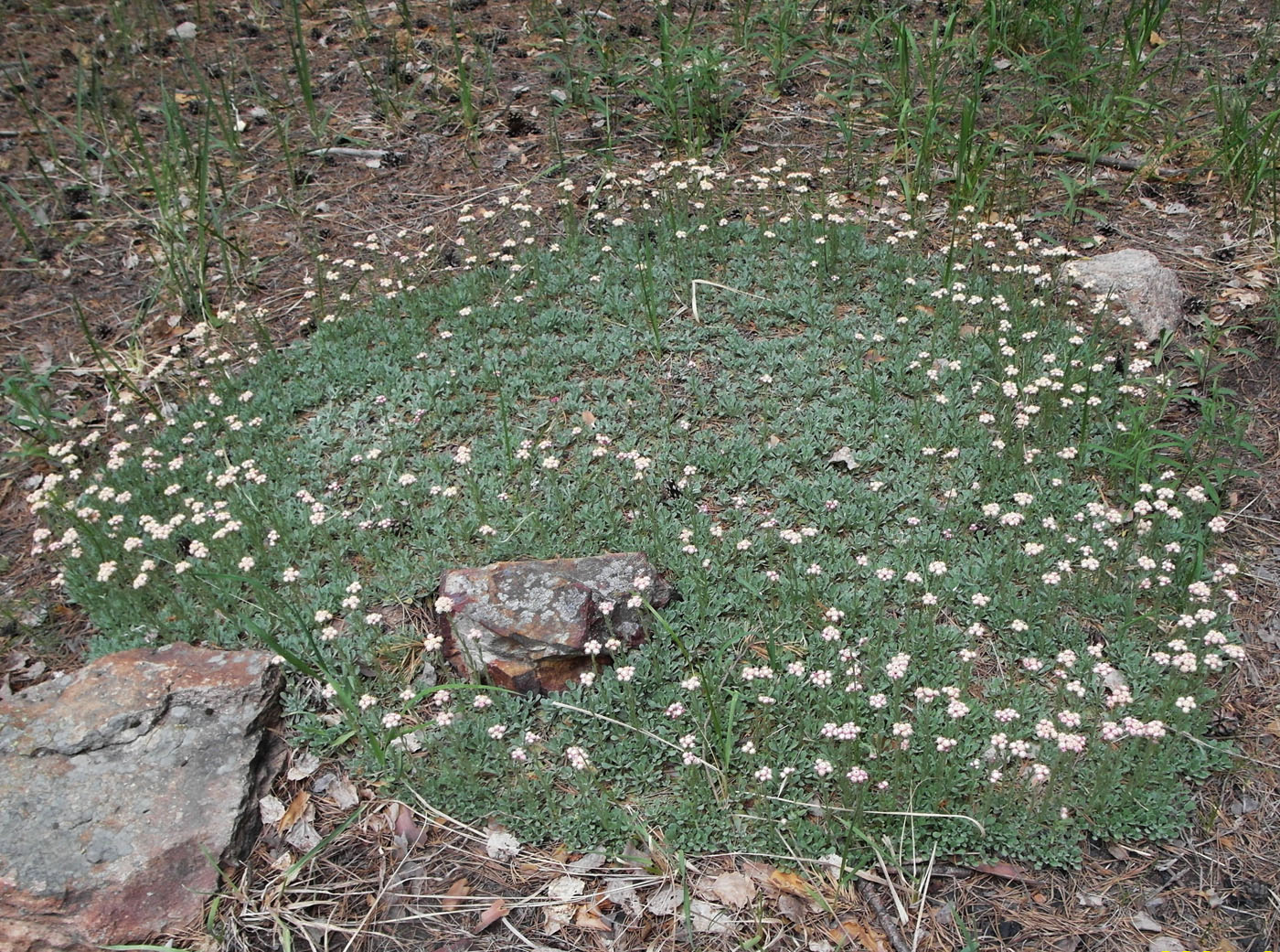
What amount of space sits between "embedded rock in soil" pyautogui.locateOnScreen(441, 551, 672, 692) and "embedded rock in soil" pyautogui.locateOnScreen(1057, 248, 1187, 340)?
3416 mm

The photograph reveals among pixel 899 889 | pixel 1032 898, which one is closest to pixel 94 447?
pixel 899 889

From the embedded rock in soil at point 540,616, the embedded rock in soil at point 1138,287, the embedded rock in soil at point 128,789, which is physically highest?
the embedded rock in soil at point 1138,287

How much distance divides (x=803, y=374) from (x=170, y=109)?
5139 mm

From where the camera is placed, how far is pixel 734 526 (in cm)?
461

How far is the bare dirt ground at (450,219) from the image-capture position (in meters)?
3.32

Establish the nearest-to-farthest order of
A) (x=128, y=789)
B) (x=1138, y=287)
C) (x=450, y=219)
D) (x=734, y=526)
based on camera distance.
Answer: (x=128, y=789)
(x=734, y=526)
(x=1138, y=287)
(x=450, y=219)

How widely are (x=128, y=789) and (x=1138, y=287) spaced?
5.92 metres

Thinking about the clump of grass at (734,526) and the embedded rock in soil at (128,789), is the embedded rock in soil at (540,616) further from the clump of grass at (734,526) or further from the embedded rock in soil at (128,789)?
the embedded rock in soil at (128,789)

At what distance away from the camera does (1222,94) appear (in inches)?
267

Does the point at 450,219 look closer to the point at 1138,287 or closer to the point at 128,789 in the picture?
the point at 128,789

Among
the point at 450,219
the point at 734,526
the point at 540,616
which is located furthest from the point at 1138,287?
the point at 450,219

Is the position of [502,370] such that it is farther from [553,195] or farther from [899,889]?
[899,889]

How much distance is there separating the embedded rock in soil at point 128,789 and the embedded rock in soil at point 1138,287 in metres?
5.12

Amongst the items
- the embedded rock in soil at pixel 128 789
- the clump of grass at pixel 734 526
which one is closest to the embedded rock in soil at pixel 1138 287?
the clump of grass at pixel 734 526
